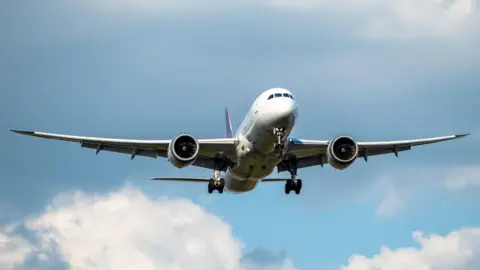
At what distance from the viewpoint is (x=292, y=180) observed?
222 feet

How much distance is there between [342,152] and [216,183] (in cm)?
839

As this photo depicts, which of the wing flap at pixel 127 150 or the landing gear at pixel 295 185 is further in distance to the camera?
the landing gear at pixel 295 185

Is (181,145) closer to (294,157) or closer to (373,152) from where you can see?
(294,157)

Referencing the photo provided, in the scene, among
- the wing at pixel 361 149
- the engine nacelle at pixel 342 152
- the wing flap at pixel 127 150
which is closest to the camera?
the engine nacelle at pixel 342 152

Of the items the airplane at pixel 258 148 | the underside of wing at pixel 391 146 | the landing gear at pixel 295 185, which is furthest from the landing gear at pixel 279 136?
the underside of wing at pixel 391 146

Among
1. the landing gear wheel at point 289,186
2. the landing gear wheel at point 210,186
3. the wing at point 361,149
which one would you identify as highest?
the wing at point 361,149

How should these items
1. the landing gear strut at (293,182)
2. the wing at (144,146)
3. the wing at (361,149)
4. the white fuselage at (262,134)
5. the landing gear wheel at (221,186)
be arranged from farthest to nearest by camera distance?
the landing gear strut at (293,182), the landing gear wheel at (221,186), the wing at (361,149), the wing at (144,146), the white fuselage at (262,134)

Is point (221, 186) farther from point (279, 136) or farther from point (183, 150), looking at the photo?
point (279, 136)

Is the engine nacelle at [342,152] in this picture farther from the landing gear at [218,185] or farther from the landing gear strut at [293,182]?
the landing gear at [218,185]

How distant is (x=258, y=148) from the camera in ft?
203

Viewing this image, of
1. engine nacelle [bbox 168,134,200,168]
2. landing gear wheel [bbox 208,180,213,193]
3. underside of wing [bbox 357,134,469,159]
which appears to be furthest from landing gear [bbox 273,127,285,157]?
underside of wing [bbox 357,134,469,159]

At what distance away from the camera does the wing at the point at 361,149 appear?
215 ft

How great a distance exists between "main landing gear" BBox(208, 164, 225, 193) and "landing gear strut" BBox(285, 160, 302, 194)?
13.5 ft

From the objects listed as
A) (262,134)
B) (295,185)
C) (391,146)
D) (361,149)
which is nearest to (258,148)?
(262,134)
